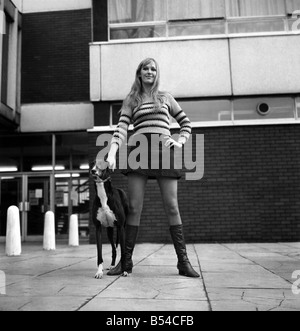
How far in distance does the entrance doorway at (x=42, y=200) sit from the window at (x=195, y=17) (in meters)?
4.44

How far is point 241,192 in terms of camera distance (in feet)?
29.9

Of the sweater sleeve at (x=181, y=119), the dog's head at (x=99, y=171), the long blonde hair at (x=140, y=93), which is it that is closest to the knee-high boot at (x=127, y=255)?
the dog's head at (x=99, y=171)

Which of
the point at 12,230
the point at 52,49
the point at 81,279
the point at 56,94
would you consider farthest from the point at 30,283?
the point at 52,49

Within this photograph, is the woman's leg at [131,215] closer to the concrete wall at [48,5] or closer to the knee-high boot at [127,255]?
the knee-high boot at [127,255]

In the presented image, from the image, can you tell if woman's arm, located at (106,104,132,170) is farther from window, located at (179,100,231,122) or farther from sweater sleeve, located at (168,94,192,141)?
window, located at (179,100,231,122)

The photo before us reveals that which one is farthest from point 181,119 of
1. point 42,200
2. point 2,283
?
point 42,200

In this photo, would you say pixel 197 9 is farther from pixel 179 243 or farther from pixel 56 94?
pixel 179 243

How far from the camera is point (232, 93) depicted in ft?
30.4

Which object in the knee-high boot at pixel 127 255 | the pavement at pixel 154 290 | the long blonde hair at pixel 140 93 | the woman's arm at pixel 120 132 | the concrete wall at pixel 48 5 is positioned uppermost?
the concrete wall at pixel 48 5

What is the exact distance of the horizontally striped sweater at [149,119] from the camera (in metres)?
3.72

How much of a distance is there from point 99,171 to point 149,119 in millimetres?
726

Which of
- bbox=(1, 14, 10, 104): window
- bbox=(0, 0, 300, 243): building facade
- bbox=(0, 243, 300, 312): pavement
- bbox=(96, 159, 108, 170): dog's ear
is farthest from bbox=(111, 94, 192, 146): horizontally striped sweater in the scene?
bbox=(1, 14, 10, 104): window

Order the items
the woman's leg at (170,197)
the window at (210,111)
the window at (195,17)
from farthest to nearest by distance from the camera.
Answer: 1. the window at (195,17)
2. the window at (210,111)
3. the woman's leg at (170,197)

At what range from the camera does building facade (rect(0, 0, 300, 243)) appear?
910 centimetres
